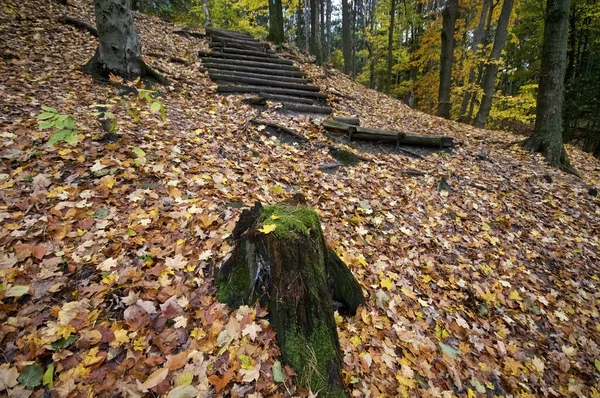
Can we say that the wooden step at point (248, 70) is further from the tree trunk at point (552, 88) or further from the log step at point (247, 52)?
the tree trunk at point (552, 88)

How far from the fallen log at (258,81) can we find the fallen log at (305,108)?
1.50 metres

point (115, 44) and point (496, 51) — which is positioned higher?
point (496, 51)

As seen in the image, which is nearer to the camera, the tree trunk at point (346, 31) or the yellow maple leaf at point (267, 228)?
the yellow maple leaf at point (267, 228)

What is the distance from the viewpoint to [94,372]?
1.83 m

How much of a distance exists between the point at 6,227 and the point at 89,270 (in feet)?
2.84

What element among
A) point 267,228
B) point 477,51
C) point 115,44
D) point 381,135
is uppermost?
point 477,51

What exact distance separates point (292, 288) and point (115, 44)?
6.02 meters

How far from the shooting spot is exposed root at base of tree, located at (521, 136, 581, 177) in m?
7.20

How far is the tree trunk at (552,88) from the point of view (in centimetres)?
680

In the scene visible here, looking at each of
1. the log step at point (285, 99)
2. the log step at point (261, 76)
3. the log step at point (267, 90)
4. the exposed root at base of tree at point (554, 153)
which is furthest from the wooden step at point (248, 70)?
the exposed root at base of tree at point (554, 153)

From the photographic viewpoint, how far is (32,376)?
1.71 m

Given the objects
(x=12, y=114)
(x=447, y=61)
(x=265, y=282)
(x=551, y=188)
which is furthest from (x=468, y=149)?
(x=12, y=114)

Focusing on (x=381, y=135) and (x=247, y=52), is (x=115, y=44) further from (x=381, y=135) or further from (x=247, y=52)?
(x=247, y=52)

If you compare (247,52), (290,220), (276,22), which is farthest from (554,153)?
(276,22)
